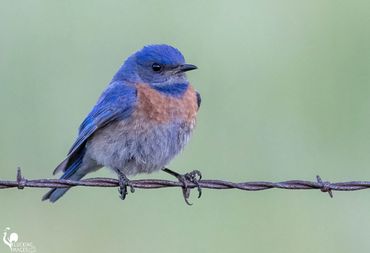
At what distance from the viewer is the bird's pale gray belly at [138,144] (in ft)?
21.1

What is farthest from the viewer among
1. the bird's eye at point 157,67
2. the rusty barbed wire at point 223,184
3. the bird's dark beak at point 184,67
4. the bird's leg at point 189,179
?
the bird's eye at point 157,67

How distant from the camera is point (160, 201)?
25.3ft

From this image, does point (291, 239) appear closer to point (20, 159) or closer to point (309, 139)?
point (309, 139)

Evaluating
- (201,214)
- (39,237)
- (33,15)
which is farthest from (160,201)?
(33,15)

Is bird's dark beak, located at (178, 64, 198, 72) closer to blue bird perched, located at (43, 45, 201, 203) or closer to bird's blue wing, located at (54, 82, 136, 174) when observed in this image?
blue bird perched, located at (43, 45, 201, 203)

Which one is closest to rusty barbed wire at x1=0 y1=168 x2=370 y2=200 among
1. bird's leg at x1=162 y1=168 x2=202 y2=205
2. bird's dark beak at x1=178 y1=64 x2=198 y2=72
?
bird's leg at x1=162 y1=168 x2=202 y2=205

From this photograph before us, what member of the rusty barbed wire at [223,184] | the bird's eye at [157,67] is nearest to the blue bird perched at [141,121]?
the bird's eye at [157,67]

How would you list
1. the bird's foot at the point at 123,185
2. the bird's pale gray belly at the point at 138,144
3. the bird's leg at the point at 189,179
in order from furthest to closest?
1. the bird's pale gray belly at the point at 138,144
2. the bird's leg at the point at 189,179
3. the bird's foot at the point at 123,185

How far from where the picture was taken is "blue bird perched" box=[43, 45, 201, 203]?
253 inches

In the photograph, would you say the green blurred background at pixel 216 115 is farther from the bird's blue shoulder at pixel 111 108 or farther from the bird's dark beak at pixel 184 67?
the bird's dark beak at pixel 184 67

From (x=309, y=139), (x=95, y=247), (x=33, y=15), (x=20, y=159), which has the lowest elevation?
(x=95, y=247)

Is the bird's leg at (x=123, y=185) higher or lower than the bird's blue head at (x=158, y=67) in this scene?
lower

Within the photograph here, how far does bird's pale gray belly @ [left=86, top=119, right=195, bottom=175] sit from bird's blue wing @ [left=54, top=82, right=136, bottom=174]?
6cm

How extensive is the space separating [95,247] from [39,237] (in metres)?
0.41
